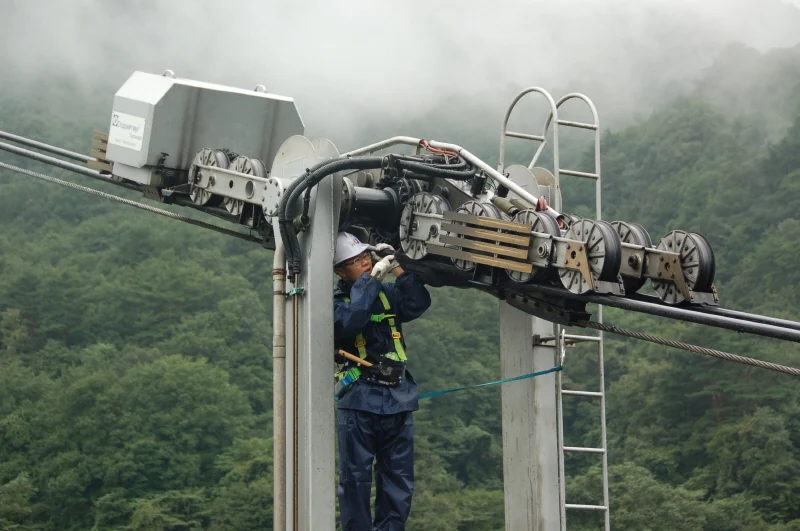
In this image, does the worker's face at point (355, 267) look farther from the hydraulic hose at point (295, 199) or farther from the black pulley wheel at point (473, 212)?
the black pulley wheel at point (473, 212)

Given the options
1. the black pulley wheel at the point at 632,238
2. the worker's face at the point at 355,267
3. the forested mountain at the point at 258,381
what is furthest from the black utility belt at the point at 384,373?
the forested mountain at the point at 258,381

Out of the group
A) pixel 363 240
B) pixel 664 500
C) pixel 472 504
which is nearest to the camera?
pixel 363 240

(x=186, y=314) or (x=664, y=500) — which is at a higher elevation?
(x=186, y=314)

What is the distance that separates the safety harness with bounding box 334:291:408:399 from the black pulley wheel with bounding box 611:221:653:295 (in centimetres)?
153

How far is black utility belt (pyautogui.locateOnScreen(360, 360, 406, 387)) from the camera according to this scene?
7781 millimetres

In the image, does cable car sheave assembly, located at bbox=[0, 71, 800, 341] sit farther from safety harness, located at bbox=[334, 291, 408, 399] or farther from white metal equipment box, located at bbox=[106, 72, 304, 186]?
safety harness, located at bbox=[334, 291, 408, 399]

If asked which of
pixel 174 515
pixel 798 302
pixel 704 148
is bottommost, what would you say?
pixel 174 515

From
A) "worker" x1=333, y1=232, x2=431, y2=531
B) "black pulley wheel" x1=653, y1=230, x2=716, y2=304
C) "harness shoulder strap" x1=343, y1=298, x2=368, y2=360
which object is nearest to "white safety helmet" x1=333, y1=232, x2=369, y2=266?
"worker" x1=333, y1=232, x2=431, y2=531

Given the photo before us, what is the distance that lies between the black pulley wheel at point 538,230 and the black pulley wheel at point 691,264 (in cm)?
64

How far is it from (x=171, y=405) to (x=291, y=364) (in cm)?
4222

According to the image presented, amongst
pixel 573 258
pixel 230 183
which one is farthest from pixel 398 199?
pixel 573 258

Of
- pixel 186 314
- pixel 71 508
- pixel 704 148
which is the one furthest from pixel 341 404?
pixel 704 148

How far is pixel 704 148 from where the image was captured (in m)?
73.9

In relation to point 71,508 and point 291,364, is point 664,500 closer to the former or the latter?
point 71,508
